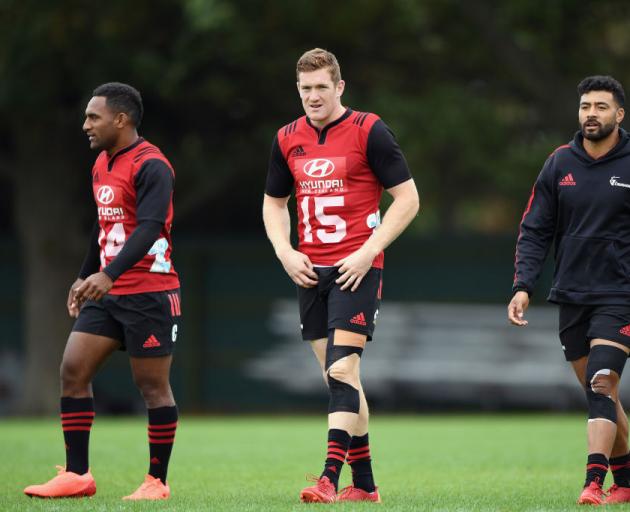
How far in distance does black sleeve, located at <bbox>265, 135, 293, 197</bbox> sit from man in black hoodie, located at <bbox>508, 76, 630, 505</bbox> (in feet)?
4.70

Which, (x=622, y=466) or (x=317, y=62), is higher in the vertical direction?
(x=317, y=62)

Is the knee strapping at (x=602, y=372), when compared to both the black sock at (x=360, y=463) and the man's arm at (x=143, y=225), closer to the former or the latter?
the black sock at (x=360, y=463)

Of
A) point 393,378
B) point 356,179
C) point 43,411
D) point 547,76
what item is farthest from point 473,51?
point 356,179

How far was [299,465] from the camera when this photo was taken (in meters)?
10.3

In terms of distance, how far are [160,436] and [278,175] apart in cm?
170

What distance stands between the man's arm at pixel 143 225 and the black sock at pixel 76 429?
640mm

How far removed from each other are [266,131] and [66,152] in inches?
146

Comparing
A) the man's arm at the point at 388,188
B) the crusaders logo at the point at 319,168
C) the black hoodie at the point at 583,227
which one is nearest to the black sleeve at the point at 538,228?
the black hoodie at the point at 583,227

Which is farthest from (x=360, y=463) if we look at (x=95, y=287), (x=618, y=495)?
(x=95, y=287)

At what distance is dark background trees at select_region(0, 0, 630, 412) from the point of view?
1941cm

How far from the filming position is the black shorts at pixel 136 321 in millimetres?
7328

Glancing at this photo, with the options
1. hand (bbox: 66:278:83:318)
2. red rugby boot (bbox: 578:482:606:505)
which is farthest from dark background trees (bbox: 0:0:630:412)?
red rugby boot (bbox: 578:482:606:505)

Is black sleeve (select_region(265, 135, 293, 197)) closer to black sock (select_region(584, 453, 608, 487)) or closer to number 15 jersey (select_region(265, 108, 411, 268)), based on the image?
number 15 jersey (select_region(265, 108, 411, 268))

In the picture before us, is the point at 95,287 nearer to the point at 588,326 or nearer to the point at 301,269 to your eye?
the point at 301,269
